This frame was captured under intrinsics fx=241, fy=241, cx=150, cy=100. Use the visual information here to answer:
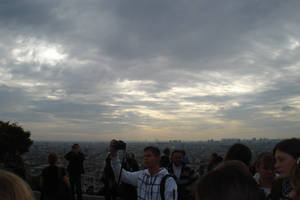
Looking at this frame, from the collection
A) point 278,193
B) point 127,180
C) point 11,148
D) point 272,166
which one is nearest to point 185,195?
point 127,180

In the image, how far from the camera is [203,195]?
1.50 m

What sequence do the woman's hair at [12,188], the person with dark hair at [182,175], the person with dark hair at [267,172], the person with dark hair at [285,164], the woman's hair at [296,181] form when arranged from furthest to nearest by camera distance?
the person with dark hair at [182,175]
the person with dark hair at [267,172]
the person with dark hair at [285,164]
the woman's hair at [296,181]
the woman's hair at [12,188]

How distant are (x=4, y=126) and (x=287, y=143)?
81.9ft

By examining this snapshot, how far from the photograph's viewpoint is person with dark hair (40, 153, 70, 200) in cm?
588

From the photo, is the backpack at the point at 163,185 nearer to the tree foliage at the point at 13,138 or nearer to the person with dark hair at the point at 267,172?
the person with dark hair at the point at 267,172

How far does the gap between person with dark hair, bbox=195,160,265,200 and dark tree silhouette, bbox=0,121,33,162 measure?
76.5 ft

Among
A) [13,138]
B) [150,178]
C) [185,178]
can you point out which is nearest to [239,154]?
[150,178]

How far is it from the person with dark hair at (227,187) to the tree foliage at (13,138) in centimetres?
2331

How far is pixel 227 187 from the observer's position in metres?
1.50

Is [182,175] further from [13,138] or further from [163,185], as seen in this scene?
[13,138]

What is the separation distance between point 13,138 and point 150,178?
22.3 meters

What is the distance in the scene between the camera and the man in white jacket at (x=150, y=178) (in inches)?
143

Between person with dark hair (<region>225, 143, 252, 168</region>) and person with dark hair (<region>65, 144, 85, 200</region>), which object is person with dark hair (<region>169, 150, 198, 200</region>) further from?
person with dark hair (<region>65, 144, 85, 200</region>)

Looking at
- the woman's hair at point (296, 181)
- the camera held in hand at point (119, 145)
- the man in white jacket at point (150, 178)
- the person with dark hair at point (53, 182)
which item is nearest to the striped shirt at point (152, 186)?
the man in white jacket at point (150, 178)
